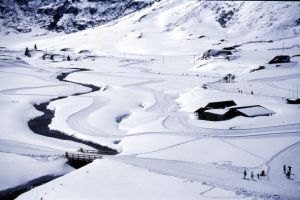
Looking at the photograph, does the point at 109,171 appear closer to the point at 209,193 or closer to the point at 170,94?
the point at 209,193

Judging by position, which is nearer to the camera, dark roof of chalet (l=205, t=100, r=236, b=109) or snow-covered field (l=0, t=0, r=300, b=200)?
snow-covered field (l=0, t=0, r=300, b=200)

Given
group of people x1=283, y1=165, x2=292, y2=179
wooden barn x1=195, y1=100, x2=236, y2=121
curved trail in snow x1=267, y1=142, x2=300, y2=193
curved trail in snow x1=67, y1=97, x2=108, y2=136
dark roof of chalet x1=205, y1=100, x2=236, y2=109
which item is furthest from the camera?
dark roof of chalet x1=205, y1=100, x2=236, y2=109

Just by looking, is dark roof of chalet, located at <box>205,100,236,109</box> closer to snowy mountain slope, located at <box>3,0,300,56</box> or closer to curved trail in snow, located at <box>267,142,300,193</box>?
curved trail in snow, located at <box>267,142,300,193</box>

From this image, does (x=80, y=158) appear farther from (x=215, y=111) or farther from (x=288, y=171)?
(x=215, y=111)

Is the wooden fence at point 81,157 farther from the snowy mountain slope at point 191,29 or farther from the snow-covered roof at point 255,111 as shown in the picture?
the snowy mountain slope at point 191,29

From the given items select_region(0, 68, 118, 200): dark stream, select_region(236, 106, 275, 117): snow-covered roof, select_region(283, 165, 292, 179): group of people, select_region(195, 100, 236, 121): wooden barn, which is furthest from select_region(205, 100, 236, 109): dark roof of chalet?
select_region(283, 165, 292, 179): group of people

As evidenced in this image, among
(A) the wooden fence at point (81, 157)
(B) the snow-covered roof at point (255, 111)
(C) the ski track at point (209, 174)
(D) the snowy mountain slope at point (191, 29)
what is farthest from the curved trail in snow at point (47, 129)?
(D) the snowy mountain slope at point (191, 29)

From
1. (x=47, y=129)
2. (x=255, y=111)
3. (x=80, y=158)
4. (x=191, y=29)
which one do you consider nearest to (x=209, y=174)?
(x=80, y=158)

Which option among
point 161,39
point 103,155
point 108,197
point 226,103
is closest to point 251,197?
point 108,197
